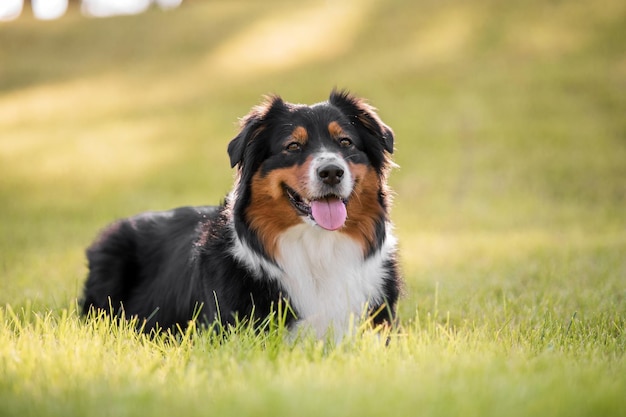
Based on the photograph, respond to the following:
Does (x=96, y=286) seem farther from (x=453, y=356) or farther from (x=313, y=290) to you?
(x=453, y=356)

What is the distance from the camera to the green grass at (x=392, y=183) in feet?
10.8

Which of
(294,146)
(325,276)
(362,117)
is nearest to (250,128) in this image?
(294,146)

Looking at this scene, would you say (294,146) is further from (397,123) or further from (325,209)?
(397,123)

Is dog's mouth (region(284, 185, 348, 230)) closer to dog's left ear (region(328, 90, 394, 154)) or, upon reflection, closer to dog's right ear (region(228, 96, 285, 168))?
dog's right ear (region(228, 96, 285, 168))

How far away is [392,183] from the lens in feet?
48.3

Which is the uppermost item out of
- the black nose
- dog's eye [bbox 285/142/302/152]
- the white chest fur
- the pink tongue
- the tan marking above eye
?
the tan marking above eye

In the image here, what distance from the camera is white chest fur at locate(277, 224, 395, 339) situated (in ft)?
15.3

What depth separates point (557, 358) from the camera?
3.82 metres

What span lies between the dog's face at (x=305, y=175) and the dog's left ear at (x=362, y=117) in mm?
14

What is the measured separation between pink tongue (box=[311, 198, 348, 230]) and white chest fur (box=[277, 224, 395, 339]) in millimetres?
178

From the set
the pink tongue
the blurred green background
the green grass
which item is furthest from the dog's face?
the blurred green background

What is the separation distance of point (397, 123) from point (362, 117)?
12.0m

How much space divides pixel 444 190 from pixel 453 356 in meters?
10.4

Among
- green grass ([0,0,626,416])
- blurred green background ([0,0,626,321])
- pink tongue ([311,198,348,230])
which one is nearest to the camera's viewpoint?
green grass ([0,0,626,416])
